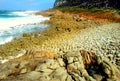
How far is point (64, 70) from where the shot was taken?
14.8 meters

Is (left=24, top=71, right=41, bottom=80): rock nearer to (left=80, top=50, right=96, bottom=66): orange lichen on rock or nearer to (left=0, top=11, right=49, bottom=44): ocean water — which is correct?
(left=80, top=50, right=96, bottom=66): orange lichen on rock

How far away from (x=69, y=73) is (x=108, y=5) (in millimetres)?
60705

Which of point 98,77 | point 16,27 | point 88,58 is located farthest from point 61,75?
point 16,27

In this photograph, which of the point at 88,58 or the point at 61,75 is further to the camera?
the point at 88,58

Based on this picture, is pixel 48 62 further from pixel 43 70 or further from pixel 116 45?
pixel 116 45

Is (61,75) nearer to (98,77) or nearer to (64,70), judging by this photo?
(64,70)

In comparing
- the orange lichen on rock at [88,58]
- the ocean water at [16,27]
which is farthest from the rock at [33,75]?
the ocean water at [16,27]

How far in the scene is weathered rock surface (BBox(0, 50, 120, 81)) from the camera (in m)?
13.9

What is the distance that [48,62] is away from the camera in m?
15.2

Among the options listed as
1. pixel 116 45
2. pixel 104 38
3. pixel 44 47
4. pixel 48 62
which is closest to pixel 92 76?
pixel 48 62

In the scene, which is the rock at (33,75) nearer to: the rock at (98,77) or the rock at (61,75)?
the rock at (61,75)

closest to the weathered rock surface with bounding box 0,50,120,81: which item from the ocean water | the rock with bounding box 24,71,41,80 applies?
the rock with bounding box 24,71,41,80

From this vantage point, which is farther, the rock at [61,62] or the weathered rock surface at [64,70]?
the rock at [61,62]

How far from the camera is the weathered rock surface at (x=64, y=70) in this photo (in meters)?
13.9
